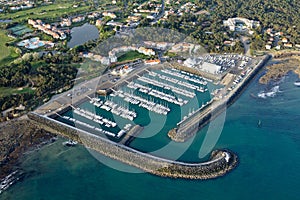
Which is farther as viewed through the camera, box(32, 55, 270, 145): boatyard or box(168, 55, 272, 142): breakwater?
box(32, 55, 270, 145): boatyard

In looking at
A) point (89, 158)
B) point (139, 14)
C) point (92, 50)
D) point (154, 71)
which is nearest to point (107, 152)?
point (89, 158)

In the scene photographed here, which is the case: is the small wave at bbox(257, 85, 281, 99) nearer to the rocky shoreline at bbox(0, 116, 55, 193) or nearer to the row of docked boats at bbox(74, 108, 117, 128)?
the row of docked boats at bbox(74, 108, 117, 128)

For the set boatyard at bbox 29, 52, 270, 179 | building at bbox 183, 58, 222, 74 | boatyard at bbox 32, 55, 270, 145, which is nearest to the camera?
boatyard at bbox 29, 52, 270, 179

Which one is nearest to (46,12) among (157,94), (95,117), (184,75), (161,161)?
(184,75)

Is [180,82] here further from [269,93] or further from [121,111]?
[269,93]

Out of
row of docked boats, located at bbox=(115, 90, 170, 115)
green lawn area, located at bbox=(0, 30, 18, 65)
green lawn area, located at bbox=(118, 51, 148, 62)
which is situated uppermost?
green lawn area, located at bbox=(0, 30, 18, 65)

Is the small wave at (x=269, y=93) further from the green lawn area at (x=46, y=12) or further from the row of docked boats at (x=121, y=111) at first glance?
the green lawn area at (x=46, y=12)

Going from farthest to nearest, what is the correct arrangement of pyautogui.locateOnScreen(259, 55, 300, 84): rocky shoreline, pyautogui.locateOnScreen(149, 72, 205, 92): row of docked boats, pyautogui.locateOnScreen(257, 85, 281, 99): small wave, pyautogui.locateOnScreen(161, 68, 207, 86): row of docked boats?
pyautogui.locateOnScreen(259, 55, 300, 84): rocky shoreline
pyautogui.locateOnScreen(161, 68, 207, 86): row of docked boats
pyautogui.locateOnScreen(149, 72, 205, 92): row of docked boats
pyautogui.locateOnScreen(257, 85, 281, 99): small wave

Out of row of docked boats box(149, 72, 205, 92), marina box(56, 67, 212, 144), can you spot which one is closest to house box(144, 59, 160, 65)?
marina box(56, 67, 212, 144)

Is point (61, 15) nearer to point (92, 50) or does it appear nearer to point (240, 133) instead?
point (92, 50)
